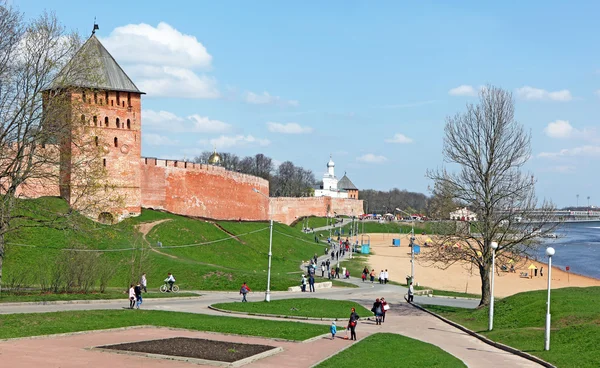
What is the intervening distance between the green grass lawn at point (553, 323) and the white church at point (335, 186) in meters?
120

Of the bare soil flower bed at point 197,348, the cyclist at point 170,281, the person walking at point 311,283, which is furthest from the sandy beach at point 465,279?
the bare soil flower bed at point 197,348

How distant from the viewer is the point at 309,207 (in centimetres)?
11650

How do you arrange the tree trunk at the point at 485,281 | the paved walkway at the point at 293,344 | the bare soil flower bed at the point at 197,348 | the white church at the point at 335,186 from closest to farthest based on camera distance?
the paved walkway at the point at 293,344 < the bare soil flower bed at the point at 197,348 < the tree trunk at the point at 485,281 < the white church at the point at 335,186

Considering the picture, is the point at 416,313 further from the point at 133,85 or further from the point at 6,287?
the point at 133,85

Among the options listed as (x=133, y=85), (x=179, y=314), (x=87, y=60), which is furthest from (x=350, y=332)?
(x=133, y=85)

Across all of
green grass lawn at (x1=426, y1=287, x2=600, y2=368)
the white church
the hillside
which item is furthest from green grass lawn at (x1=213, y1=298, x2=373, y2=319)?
the white church

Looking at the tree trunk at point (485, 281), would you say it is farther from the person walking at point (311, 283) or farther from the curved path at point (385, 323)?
the person walking at point (311, 283)

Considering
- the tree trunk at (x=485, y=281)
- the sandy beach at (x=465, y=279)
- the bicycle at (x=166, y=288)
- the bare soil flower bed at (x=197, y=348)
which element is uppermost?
the tree trunk at (x=485, y=281)

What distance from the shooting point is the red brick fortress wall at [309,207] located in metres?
101

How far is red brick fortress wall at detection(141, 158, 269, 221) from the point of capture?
57.2 metres

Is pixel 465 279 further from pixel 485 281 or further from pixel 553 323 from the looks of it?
pixel 553 323

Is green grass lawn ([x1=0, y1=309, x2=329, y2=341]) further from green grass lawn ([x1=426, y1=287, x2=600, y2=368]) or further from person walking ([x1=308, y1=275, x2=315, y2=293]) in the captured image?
person walking ([x1=308, y1=275, x2=315, y2=293])

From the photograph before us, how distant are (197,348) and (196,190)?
1734 inches

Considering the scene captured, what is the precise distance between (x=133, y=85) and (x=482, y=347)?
121 feet
